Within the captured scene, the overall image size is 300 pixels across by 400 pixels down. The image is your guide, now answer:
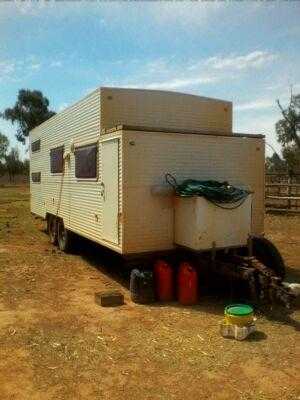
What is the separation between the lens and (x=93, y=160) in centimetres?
910

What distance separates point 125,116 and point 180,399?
232 inches

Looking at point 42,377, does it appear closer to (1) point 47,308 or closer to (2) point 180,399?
(2) point 180,399

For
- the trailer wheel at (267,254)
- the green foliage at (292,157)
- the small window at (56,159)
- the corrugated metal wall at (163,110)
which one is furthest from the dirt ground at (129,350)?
the green foliage at (292,157)

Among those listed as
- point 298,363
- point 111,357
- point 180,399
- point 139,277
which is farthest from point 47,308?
point 298,363

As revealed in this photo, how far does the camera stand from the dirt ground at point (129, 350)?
4.45 meters

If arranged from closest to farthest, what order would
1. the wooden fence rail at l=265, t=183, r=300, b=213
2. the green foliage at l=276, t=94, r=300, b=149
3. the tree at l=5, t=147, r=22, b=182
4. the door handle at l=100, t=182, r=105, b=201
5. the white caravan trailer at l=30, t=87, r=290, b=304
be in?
the white caravan trailer at l=30, t=87, r=290, b=304, the door handle at l=100, t=182, r=105, b=201, the wooden fence rail at l=265, t=183, r=300, b=213, the green foliage at l=276, t=94, r=300, b=149, the tree at l=5, t=147, r=22, b=182

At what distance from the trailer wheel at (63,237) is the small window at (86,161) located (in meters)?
2.15

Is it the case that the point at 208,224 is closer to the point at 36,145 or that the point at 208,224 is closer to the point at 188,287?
the point at 188,287

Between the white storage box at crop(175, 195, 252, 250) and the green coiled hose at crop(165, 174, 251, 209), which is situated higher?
the green coiled hose at crop(165, 174, 251, 209)

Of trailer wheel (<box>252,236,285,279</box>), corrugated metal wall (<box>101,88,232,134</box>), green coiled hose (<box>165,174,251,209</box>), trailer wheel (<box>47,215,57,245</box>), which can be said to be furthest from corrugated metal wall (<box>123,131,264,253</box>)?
trailer wheel (<box>47,215,57,245</box>)

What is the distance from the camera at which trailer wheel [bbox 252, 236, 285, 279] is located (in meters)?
8.00

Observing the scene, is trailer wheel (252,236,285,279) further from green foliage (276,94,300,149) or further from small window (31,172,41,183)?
green foliage (276,94,300,149)

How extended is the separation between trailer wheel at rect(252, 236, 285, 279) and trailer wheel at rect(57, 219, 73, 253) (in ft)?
18.3

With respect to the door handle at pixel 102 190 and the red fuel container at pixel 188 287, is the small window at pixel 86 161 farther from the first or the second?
the red fuel container at pixel 188 287
